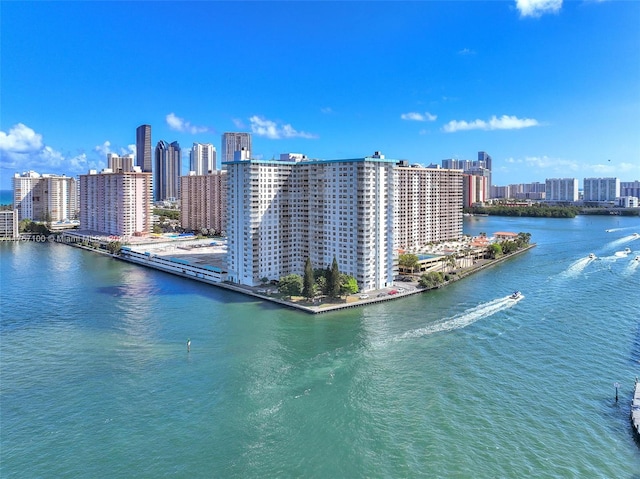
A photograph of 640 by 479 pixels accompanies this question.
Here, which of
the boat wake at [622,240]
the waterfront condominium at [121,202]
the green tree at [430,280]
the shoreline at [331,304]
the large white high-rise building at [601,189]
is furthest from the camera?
the large white high-rise building at [601,189]

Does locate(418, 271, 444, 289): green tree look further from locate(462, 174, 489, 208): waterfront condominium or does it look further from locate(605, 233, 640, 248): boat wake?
locate(462, 174, 489, 208): waterfront condominium

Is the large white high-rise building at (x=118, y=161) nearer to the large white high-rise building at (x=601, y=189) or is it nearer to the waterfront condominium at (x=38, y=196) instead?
the waterfront condominium at (x=38, y=196)

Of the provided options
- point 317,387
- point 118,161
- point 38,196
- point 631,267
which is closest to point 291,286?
point 317,387

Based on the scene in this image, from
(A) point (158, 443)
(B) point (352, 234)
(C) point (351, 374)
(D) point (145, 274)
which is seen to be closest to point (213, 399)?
(A) point (158, 443)

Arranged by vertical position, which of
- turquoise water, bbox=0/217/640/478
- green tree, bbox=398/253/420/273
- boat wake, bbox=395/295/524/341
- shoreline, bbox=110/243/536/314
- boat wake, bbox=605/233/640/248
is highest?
boat wake, bbox=605/233/640/248

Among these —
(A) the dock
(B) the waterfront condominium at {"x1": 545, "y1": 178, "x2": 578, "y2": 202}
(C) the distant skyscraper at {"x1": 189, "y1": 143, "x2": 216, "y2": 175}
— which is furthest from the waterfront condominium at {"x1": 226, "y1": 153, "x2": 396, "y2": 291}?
(B) the waterfront condominium at {"x1": 545, "y1": 178, "x2": 578, "y2": 202}

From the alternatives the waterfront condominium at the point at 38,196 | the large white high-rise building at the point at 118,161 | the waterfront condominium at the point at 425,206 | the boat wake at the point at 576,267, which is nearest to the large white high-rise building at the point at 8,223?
the waterfront condominium at the point at 38,196
